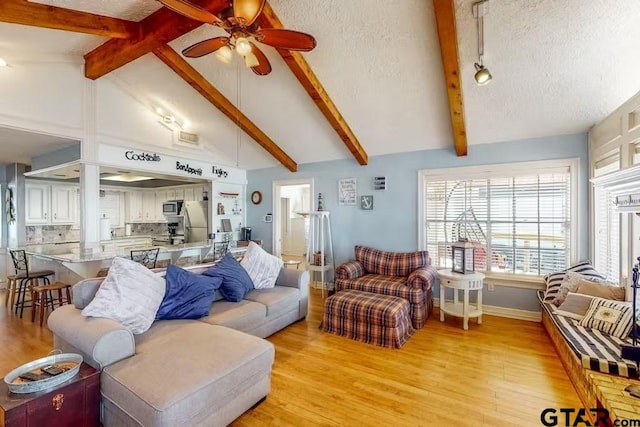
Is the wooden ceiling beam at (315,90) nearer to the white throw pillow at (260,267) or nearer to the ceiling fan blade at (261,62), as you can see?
the ceiling fan blade at (261,62)

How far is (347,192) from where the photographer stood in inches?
207

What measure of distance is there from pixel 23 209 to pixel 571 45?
838cm

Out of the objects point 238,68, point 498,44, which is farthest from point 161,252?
point 498,44

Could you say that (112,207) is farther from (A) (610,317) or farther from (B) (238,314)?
(A) (610,317)

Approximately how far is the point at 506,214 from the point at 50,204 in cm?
814

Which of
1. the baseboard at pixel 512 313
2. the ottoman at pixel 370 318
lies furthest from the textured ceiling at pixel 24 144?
the baseboard at pixel 512 313

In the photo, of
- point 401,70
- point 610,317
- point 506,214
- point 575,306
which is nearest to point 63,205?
point 401,70

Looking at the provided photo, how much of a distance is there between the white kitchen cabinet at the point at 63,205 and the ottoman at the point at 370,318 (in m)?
6.00

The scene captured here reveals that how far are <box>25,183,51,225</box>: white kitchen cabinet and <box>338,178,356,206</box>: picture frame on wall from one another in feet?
18.9

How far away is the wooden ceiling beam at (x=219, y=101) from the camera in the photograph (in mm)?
3781

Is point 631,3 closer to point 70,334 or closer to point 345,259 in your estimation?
point 345,259

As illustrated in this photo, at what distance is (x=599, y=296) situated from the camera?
288cm

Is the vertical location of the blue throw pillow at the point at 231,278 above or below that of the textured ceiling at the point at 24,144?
below

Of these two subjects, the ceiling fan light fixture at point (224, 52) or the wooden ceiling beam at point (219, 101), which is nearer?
the ceiling fan light fixture at point (224, 52)
